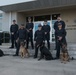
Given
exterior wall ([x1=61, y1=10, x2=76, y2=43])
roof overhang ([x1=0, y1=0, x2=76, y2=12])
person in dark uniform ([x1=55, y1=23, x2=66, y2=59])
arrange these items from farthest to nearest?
exterior wall ([x1=61, y1=10, x2=76, y2=43]) → roof overhang ([x1=0, y1=0, x2=76, y2=12]) → person in dark uniform ([x1=55, y1=23, x2=66, y2=59])

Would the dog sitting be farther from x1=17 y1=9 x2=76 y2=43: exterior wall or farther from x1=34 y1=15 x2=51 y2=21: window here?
x1=34 y1=15 x2=51 y2=21: window

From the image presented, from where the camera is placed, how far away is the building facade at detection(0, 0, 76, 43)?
685 inches

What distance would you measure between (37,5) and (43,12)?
7.68ft

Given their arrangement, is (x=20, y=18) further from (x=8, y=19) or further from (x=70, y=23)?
(x=70, y=23)

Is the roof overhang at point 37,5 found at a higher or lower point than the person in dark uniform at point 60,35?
higher

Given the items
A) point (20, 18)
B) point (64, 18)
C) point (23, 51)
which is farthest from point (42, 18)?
point (23, 51)

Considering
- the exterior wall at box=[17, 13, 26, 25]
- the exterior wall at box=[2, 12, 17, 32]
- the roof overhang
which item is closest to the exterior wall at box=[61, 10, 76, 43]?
the roof overhang

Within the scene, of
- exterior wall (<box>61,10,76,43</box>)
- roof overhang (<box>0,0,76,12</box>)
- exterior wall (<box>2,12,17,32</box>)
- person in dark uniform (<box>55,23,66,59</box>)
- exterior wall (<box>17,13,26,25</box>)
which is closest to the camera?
person in dark uniform (<box>55,23,66,59</box>)

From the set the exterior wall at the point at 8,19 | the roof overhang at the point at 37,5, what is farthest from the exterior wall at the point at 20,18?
the roof overhang at the point at 37,5

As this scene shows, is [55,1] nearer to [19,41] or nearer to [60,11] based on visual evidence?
[60,11]

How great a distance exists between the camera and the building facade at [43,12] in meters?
17.4

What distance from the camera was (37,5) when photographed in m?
18.0

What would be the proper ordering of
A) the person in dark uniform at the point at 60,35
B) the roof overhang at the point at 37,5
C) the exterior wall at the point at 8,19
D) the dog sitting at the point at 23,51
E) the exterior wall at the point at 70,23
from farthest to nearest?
the exterior wall at the point at 8,19 < the exterior wall at the point at 70,23 < the roof overhang at the point at 37,5 < the dog sitting at the point at 23,51 < the person in dark uniform at the point at 60,35

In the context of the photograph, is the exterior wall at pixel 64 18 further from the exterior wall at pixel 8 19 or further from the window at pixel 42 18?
the window at pixel 42 18
